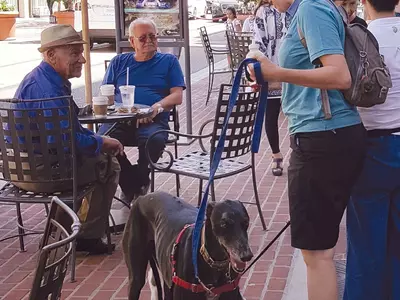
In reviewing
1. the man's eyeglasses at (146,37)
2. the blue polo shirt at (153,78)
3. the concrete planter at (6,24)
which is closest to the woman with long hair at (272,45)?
the blue polo shirt at (153,78)

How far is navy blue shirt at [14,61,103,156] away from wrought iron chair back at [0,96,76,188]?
104mm

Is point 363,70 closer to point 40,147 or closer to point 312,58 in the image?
Result: point 312,58

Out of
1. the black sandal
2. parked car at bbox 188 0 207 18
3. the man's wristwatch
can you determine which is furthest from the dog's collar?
parked car at bbox 188 0 207 18

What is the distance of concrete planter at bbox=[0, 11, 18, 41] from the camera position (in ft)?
87.9

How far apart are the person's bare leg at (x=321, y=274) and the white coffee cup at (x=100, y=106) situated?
2.65 meters

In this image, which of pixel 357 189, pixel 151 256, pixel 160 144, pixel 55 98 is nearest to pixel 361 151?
pixel 357 189

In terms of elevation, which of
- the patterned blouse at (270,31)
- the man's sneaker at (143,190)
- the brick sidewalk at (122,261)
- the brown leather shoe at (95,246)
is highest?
the patterned blouse at (270,31)

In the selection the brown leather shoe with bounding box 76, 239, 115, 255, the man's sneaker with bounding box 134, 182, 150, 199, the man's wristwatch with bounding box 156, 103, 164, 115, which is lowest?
the brown leather shoe with bounding box 76, 239, 115, 255

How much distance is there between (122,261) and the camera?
539 cm

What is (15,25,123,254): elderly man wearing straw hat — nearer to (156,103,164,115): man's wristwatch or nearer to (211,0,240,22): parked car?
(156,103,164,115): man's wristwatch

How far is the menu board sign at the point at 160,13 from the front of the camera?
363 inches

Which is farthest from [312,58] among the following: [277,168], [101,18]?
[101,18]

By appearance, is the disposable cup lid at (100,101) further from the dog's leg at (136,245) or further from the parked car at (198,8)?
the parked car at (198,8)

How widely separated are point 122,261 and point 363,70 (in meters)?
2.75
